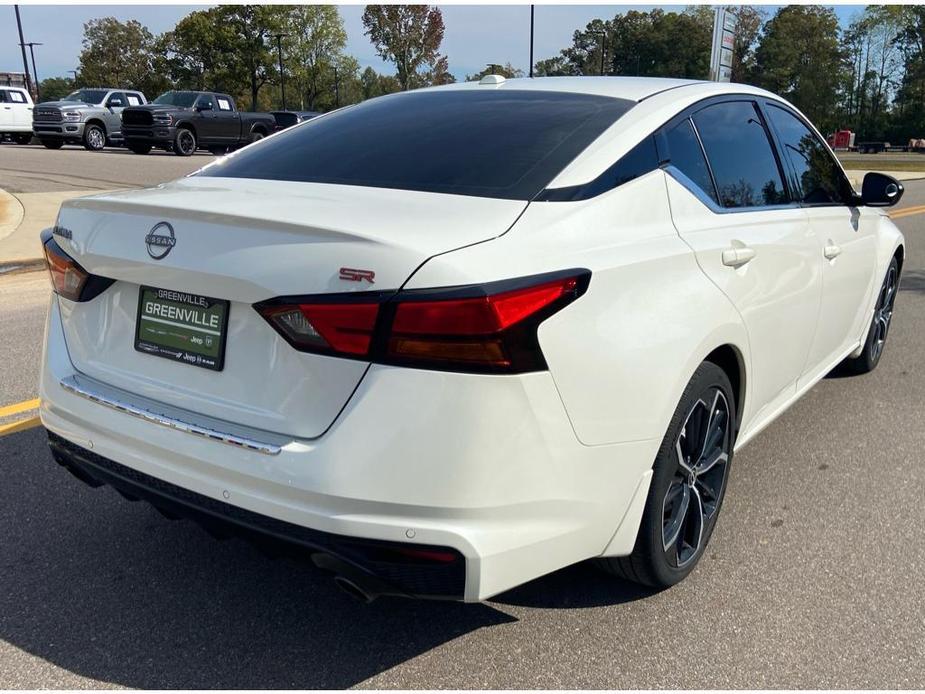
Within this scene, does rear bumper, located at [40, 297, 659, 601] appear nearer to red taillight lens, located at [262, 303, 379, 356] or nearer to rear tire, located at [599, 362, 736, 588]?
red taillight lens, located at [262, 303, 379, 356]

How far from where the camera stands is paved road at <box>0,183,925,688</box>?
2354 mm

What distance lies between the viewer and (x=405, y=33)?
2699 inches

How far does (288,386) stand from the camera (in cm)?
207

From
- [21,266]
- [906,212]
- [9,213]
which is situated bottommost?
[906,212]

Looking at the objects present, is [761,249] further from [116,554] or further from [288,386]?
[116,554]

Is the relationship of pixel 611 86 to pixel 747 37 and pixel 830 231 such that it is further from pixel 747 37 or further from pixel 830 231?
pixel 747 37

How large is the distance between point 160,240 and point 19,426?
236 cm

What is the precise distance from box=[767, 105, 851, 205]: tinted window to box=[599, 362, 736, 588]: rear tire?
1405 millimetres

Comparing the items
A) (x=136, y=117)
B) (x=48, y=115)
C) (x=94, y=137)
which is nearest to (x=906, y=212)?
(x=136, y=117)

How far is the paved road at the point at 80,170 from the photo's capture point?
52.3ft

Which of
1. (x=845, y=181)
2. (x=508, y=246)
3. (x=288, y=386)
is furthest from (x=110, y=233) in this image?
(x=845, y=181)

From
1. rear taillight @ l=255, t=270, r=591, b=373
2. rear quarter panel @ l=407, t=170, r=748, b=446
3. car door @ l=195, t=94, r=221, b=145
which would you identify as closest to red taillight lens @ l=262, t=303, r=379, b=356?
rear taillight @ l=255, t=270, r=591, b=373

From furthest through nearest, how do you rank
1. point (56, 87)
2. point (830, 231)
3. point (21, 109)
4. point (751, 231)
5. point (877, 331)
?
1. point (56, 87)
2. point (21, 109)
3. point (877, 331)
4. point (830, 231)
5. point (751, 231)

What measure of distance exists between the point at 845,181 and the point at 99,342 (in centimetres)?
370
